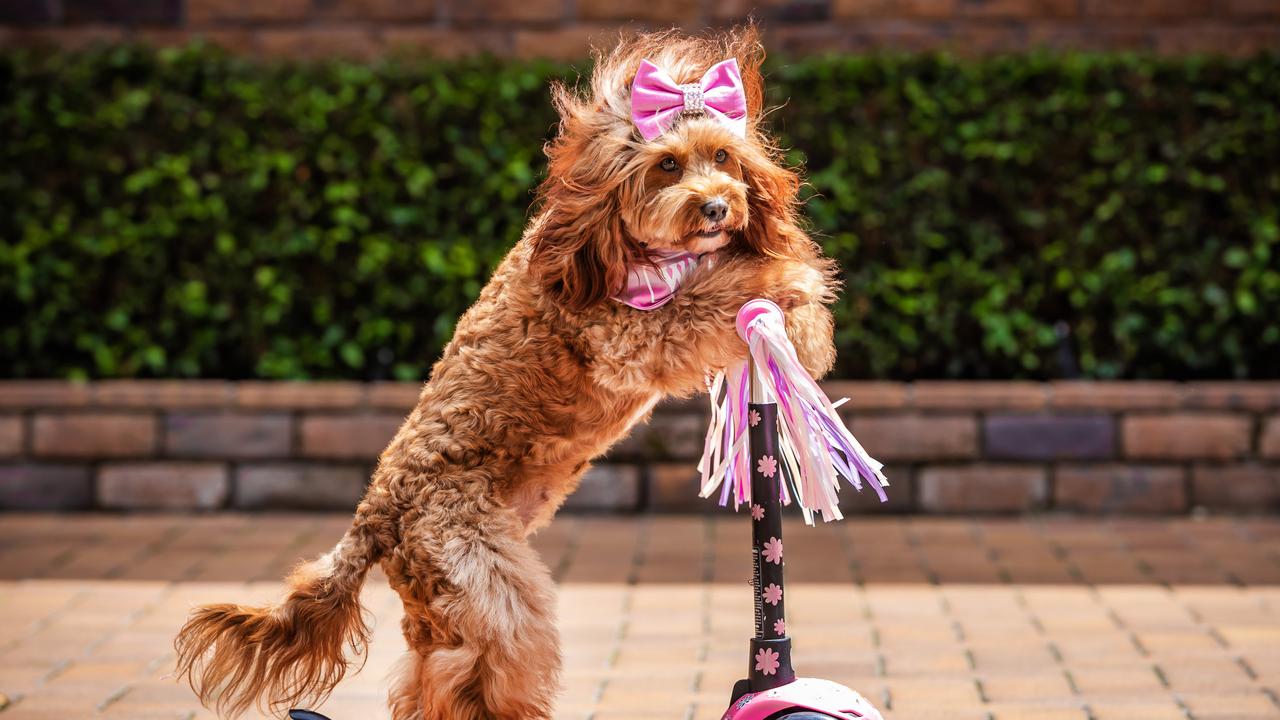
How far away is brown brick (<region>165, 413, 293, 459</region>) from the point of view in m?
6.13

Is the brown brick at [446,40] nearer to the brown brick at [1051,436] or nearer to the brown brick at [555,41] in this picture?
the brown brick at [555,41]

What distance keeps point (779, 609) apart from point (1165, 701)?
1.44 metres

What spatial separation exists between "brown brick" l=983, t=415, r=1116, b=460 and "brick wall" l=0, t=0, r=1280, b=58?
6.66 ft

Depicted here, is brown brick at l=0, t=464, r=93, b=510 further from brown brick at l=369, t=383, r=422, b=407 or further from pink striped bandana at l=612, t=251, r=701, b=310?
pink striped bandana at l=612, t=251, r=701, b=310

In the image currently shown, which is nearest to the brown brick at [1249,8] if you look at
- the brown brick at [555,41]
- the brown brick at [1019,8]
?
the brown brick at [1019,8]

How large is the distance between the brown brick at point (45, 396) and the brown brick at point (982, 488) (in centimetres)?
367

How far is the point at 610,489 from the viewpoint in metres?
6.13

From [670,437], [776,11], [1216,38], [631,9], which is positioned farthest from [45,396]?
[1216,38]

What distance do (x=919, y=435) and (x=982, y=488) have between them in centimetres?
36

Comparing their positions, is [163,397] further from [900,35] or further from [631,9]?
[900,35]

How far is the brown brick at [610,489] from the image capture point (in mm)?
6117

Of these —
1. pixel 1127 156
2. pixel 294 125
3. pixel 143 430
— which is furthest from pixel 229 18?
pixel 1127 156

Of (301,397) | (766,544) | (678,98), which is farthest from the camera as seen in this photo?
(301,397)

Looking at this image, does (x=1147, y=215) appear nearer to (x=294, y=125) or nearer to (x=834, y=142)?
(x=834, y=142)
